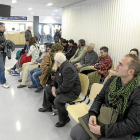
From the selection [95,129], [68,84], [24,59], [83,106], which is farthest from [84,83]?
[24,59]

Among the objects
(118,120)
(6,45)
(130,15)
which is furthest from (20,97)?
(130,15)

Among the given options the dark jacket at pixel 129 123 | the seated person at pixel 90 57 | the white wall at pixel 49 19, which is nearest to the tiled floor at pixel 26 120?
the dark jacket at pixel 129 123

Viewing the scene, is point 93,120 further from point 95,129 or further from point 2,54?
point 2,54

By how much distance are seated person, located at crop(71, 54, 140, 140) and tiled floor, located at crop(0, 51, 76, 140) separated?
2.71ft

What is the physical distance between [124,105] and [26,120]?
1810 mm

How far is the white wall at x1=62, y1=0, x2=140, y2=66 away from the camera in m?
3.47

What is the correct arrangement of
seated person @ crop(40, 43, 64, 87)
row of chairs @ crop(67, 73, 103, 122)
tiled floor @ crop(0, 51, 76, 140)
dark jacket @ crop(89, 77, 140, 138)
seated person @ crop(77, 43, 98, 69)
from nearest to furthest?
dark jacket @ crop(89, 77, 140, 138) < row of chairs @ crop(67, 73, 103, 122) < tiled floor @ crop(0, 51, 76, 140) < seated person @ crop(40, 43, 64, 87) < seated person @ crop(77, 43, 98, 69)

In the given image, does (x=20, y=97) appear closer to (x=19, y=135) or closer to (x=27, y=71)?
(x=27, y=71)

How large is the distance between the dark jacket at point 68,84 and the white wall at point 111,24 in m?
1.77

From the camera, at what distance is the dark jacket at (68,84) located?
92.5 inches

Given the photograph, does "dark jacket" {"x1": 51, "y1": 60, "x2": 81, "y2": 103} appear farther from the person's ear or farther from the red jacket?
the red jacket

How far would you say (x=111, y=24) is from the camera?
4.18 meters

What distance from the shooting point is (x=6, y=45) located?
12.6 ft

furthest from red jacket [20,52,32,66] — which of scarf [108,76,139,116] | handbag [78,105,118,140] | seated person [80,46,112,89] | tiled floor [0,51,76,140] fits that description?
scarf [108,76,139,116]
